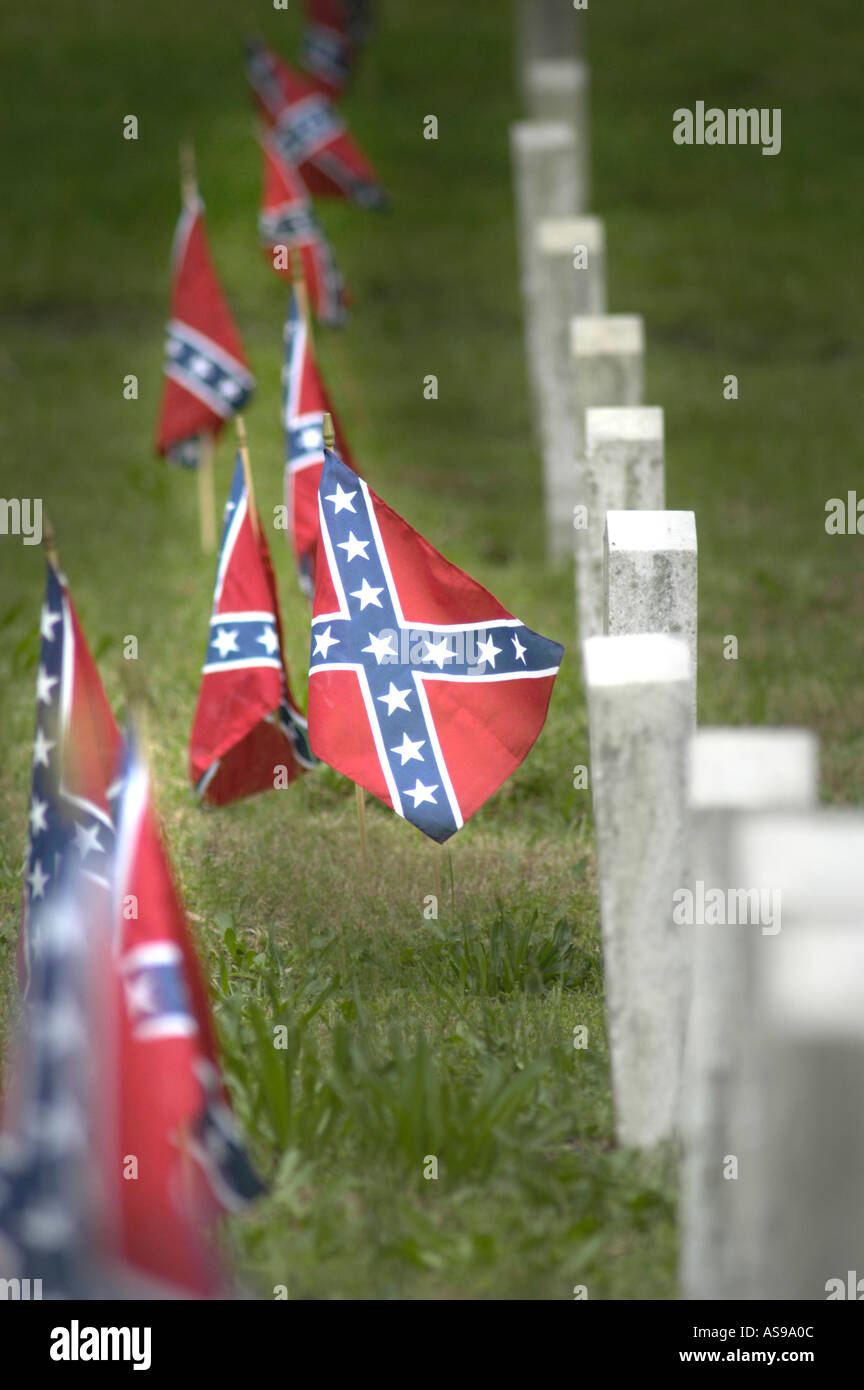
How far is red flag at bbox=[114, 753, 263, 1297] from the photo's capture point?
135 inches

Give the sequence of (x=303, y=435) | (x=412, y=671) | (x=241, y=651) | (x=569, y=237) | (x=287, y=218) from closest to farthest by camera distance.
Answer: (x=412, y=671)
(x=241, y=651)
(x=303, y=435)
(x=569, y=237)
(x=287, y=218)

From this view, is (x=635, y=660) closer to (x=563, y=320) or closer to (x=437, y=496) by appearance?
(x=563, y=320)

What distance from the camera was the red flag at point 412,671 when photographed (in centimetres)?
508

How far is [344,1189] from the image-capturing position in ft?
13.6

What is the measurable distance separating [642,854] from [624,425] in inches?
97.0

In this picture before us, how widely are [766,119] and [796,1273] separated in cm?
1723

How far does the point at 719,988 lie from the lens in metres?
3.24

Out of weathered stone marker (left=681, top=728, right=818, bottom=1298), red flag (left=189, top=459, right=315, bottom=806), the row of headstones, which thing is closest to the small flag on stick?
the row of headstones

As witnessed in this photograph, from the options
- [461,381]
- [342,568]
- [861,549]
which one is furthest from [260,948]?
[461,381]

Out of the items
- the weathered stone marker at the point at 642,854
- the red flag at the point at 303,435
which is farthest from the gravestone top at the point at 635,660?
the red flag at the point at 303,435

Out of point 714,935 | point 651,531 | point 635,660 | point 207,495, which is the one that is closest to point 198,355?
point 207,495

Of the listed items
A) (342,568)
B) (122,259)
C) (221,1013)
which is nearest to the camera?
(221,1013)

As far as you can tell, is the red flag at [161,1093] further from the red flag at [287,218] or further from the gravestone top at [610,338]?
the red flag at [287,218]
